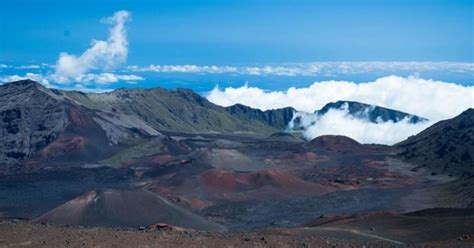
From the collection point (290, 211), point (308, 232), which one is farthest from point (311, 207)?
point (308, 232)

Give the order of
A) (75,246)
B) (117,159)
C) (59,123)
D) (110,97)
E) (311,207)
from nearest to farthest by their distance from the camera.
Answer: (75,246), (311,207), (117,159), (59,123), (110,97)

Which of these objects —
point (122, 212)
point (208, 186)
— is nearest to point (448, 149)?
point (208, 186)

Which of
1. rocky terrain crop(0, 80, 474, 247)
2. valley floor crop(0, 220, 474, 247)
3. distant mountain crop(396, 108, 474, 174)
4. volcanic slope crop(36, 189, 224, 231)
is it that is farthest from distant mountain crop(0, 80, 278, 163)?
valley floor crop(0, 220, 474, 247)

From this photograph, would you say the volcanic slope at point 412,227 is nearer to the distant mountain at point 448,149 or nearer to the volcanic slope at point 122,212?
the volcanic slope at point 122,212

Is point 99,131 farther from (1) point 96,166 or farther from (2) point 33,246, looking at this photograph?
(2) point 33,246

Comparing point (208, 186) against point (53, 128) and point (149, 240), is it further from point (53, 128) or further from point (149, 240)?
point (149, 240)
